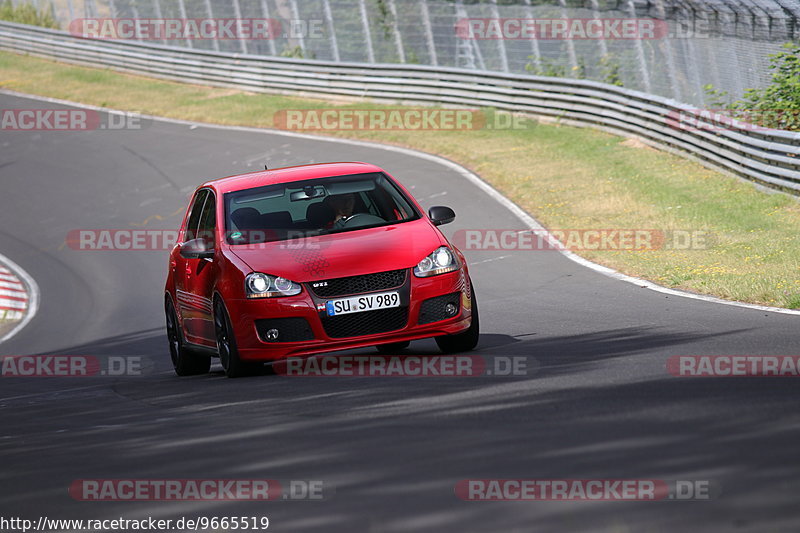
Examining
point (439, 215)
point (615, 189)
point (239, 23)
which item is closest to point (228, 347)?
point (439, 215)

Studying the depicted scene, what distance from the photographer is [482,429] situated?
6629 mm

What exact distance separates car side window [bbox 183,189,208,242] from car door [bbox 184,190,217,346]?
10 cm

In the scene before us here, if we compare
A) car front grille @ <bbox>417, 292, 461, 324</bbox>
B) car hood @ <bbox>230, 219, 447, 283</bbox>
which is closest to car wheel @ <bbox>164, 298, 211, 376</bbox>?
car hood @ <bbox>230, 219, 447, 283</bbox>

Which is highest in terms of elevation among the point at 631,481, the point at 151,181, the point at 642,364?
the point at 631,481

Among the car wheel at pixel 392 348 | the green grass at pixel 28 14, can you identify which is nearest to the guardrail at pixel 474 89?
the green grass at pixel 28 14

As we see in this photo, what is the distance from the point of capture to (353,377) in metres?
9.11

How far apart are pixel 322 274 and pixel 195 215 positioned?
2722 mm

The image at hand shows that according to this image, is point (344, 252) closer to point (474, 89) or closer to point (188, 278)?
point (188, 278)

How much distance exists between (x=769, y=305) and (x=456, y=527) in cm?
748

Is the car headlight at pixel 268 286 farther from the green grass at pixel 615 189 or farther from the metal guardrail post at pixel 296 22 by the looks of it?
the metal guardrail post at pixel 296 22

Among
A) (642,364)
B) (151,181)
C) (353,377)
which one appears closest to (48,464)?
(353,377)

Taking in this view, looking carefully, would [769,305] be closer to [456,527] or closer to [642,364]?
[642,364]

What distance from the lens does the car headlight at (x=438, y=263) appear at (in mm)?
9484

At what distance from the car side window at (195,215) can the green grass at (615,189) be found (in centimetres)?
536
